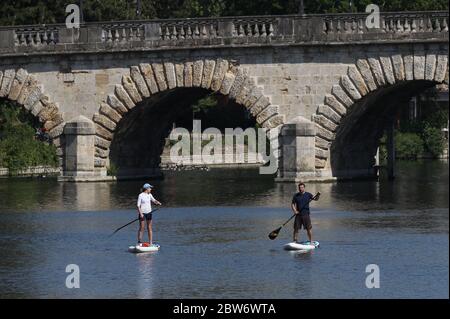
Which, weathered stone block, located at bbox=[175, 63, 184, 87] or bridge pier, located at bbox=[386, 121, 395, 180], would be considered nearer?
weathered stone block, located at bbox=[175, 63, 184, 87]

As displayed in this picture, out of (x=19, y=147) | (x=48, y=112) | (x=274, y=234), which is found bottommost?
(x=274, y=234)

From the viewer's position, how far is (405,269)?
Answer: 34688mm

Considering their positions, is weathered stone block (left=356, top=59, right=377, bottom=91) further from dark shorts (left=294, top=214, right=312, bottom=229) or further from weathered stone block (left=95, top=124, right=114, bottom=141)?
dark shorts (left=294, top=214, right=312, bottom=229)

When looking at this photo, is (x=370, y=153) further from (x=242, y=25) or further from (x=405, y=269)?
(x=405, y=269)

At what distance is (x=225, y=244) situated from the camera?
41.0 meters

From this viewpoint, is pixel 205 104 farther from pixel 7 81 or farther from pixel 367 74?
pixel 367 74

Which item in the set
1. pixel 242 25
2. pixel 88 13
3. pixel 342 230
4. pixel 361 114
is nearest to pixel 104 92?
pixel 242 25

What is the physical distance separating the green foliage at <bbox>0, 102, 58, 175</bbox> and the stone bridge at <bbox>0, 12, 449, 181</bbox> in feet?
33.7

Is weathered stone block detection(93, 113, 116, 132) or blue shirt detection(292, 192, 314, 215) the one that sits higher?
weathered stone block detection(93, 113, 116, 132)

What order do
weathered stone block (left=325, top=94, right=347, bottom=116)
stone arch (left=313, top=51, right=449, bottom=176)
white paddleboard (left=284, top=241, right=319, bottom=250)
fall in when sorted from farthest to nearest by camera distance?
weathered stone block (left=325, top=94, right=347, bottom=116)
stone arch (left=313, top=51, right=449, bottom=176)
white paddleboard (left=284, top=241, right=319, bottom=250)

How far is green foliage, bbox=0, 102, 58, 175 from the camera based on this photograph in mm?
79019

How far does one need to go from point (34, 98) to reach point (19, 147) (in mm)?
11708

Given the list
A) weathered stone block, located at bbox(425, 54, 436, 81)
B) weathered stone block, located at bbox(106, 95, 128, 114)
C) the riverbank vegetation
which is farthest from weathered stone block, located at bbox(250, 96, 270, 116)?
the riverbank vegetation

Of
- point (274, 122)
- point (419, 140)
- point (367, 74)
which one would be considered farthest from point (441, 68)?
point (419, 140)
